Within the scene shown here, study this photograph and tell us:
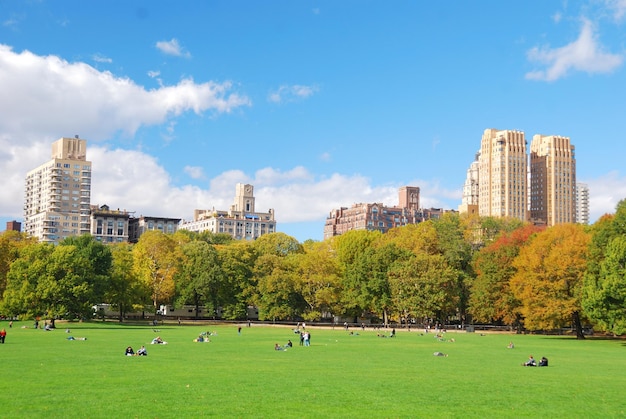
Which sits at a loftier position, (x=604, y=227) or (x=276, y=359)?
(x=604, y=227)

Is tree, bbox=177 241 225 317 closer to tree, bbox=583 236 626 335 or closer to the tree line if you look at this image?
the tree line

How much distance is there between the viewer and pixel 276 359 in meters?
43.1

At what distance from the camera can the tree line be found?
266ft

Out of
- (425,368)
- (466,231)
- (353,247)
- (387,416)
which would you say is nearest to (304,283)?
(353,247)

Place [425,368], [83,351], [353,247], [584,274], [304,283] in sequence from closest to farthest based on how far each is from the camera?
1. [425,368]
2. [83,351]
3. [584,274]
4. [304,283]
5. [353,247]

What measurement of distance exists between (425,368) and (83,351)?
22.1 meters

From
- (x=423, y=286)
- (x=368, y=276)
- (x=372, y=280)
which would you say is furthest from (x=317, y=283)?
(x=423, y=286)

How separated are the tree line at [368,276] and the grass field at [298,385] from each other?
3388cm

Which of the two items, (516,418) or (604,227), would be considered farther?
(604,227)

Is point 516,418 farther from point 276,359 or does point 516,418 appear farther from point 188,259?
point 188,259

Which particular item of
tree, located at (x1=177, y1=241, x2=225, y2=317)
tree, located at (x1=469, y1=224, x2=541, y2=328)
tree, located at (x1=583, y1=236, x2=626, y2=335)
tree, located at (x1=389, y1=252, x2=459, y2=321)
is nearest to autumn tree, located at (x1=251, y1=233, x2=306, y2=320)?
tree, located at (x1=177, y1=241, x2=225, y2=317)

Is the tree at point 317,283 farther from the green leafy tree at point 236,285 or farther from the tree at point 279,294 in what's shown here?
the green leafy tree at point 236,285

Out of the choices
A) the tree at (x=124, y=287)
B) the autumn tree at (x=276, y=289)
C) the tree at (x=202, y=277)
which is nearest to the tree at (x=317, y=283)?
the autumn tree at (x=276, y=289)

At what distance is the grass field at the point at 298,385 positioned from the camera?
23.4m
